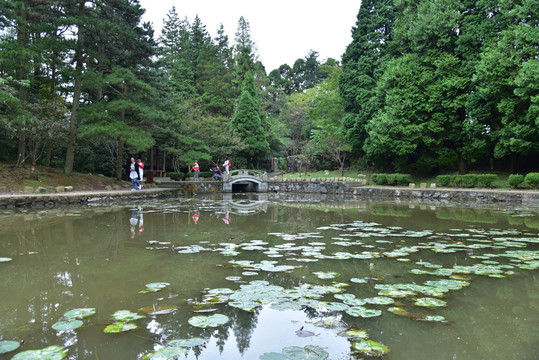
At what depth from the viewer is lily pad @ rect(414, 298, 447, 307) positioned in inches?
109

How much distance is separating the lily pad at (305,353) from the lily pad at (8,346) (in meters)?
1.63

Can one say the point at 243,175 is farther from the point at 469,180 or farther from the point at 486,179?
the point at 486,179

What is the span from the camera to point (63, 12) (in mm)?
15227

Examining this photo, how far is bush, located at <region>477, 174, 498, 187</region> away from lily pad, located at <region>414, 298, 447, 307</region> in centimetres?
1397

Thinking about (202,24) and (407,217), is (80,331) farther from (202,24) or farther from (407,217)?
(202,24)

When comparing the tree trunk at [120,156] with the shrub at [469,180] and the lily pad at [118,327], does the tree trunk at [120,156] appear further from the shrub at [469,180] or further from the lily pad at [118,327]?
the shrub at [469,180]

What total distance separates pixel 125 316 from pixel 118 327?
0.18m

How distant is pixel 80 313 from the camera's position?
2578 millimetres

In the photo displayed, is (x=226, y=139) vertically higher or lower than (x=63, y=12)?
lower

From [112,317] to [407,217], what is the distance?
7.68 metres

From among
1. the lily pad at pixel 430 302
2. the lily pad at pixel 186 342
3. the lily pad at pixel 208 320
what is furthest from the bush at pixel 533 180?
the lily pad at pixel 186 342

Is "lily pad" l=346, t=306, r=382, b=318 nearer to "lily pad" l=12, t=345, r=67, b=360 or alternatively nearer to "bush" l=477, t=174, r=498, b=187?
"lily pad" l=12, t=345, r=67, b=360

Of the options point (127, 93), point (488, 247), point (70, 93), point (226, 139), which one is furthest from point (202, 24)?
point (488, 247)

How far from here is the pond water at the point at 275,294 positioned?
218 centimetres
